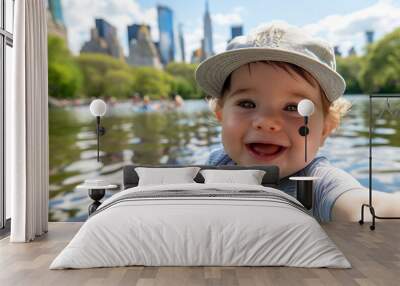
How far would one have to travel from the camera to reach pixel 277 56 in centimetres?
612

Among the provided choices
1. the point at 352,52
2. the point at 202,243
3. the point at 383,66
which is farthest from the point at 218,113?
the point at 202,243

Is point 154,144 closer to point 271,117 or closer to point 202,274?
point 271,117

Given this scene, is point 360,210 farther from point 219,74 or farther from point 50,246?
point 50,246

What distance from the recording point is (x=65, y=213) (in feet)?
21.9

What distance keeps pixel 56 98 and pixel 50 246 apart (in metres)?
2.61

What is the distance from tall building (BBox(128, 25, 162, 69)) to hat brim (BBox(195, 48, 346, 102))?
768 mm

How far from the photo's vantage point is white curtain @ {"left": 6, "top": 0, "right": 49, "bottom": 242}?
16.7 feet

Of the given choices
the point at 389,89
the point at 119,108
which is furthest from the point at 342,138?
the point at 119,108

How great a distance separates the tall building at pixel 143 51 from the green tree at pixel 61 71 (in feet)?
2.26

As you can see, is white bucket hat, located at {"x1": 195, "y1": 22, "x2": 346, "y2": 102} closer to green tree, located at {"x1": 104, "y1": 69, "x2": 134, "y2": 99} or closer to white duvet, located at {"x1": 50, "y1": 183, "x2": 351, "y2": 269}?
green tree, located at {"x1": 104, "y1": 69, "x2": 134, "y2": 99}

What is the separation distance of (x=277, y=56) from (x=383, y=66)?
161cm

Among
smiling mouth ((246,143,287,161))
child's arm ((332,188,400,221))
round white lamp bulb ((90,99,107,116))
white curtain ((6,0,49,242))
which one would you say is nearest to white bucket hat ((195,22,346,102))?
smiling mouth ((246,143,287,161))

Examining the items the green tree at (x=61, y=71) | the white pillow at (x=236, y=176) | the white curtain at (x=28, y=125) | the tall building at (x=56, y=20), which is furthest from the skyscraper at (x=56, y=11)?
the white pillow at (x=236, y=176)

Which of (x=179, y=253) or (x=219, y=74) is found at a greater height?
(x=219, y=74)
